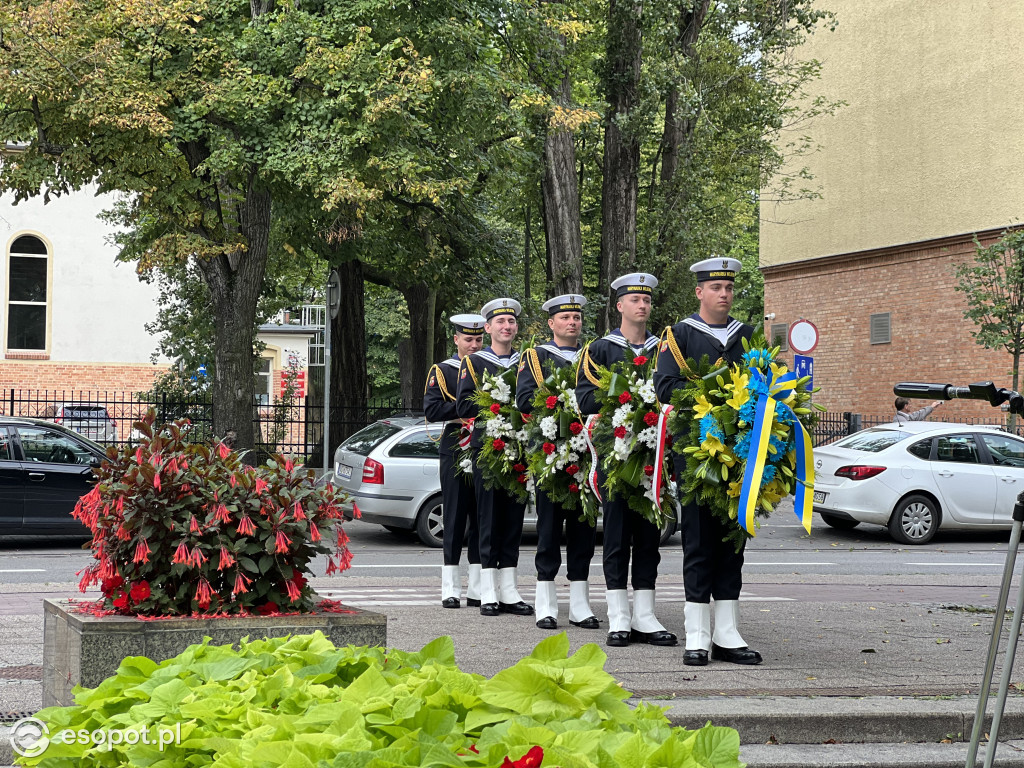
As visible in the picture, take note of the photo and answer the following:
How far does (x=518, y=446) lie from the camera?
899 cm

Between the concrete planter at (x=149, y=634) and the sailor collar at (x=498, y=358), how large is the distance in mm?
4511

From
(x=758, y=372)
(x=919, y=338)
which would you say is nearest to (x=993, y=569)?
(x=758, y=372)

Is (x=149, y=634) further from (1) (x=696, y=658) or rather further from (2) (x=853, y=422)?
(2) (x=853, y=422)

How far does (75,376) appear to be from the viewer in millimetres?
39750

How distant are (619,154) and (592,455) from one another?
18.0 meters

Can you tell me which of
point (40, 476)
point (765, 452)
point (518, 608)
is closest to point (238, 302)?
point (40, 476)

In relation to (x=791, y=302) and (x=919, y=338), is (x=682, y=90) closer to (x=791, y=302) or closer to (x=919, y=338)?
(x=919, y=338)

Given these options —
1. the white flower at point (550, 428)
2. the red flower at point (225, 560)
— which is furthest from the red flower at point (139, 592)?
the white flower at point (550, 428)

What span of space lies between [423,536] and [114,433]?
10733 millimetres

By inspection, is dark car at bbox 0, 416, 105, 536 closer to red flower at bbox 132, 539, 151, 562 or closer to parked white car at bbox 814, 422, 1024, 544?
parked white car at bbox 814, 422, 1024, 544

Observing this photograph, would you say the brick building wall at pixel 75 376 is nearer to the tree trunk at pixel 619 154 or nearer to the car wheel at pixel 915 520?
the tree trunk at pixel 619 154

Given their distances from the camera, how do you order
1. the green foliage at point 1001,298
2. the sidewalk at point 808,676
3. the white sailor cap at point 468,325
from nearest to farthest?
the sidewalk at point 808,676
the white sailor cap at point 468,325
the green foliage at point 1001,298

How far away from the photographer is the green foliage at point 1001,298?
24.7 meters

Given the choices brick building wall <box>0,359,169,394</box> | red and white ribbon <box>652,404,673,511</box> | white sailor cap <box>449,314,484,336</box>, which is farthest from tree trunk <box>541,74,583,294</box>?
brick building wall <box>0,359,169,394</box>
